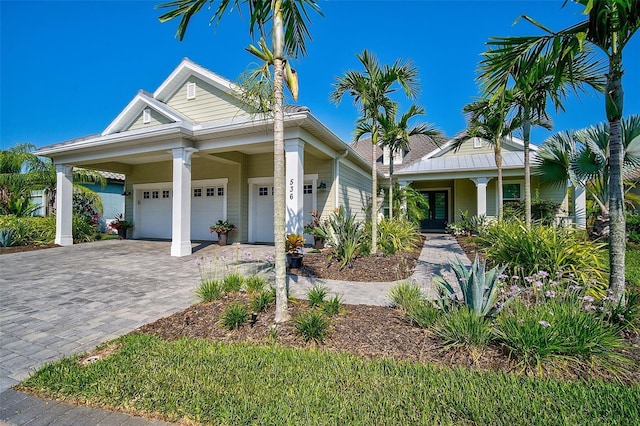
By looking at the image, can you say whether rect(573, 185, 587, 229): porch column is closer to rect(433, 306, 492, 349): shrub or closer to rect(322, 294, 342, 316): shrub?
rect(433, 306, 492, 349): shrub

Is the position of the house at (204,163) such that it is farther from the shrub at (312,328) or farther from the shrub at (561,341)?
the shrub at (561,341)

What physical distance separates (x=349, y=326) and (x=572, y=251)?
13.3 ft

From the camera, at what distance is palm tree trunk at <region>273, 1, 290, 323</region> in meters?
3.45

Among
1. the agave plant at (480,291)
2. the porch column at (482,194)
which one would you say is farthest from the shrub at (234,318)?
the porch column at (482,194)

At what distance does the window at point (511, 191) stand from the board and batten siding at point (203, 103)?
1297cm

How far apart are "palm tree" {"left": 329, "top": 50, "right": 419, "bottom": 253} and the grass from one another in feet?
17.1

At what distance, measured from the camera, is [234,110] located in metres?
9.31

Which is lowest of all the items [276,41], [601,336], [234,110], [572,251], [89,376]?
[89,376]

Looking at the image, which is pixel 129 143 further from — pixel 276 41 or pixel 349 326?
pixel 349 326

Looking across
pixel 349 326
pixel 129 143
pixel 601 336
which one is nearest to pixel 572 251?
pixel 601 336

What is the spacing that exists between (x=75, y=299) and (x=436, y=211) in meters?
16.3

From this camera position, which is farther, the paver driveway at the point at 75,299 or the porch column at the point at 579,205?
the porch column at the point at 579,205

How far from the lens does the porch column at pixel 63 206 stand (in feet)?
34.9

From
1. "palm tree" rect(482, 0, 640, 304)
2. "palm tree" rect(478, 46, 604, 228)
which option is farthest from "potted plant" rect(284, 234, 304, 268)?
"palm tree" rect(482, 0, 640, 304)
